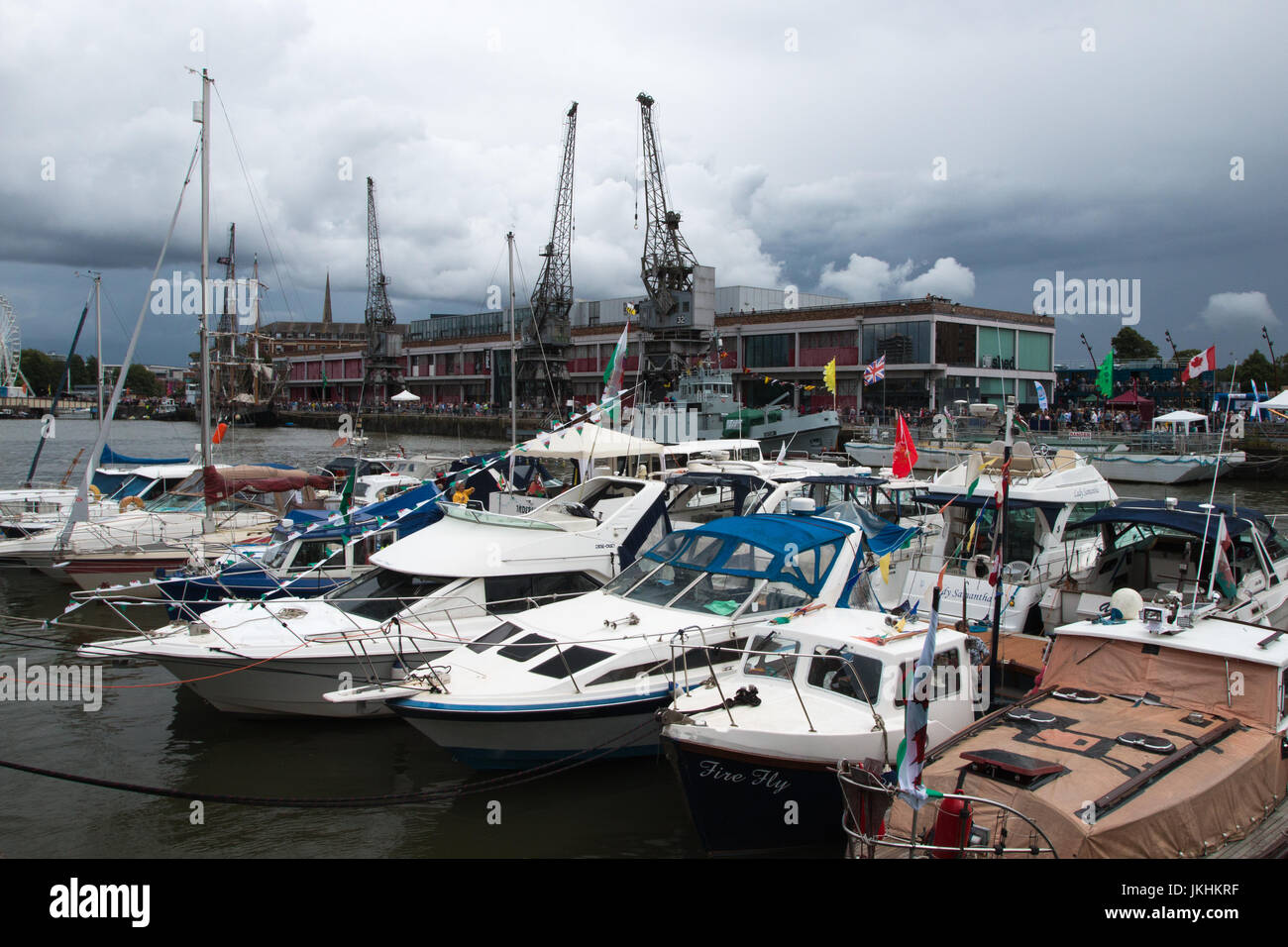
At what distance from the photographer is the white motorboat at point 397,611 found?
11664 millimetres

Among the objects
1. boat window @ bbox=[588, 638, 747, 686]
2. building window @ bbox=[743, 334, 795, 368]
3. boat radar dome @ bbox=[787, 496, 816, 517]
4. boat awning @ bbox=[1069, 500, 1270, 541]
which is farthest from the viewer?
building window @ bbox=[743, 334, 795, 368]

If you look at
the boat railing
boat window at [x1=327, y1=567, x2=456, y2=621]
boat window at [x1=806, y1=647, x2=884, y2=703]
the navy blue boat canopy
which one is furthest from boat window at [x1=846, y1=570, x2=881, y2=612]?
boat window at [x1=327, y1=567, x2=456, y2=621]

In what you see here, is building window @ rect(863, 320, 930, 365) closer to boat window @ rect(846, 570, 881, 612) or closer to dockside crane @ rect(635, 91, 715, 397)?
dockside crane @ rect(635, 91, 715, 397)

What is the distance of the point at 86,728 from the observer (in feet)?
41.3

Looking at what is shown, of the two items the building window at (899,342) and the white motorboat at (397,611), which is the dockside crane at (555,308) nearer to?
the building window at (899,342)

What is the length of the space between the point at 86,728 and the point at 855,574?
11457mm

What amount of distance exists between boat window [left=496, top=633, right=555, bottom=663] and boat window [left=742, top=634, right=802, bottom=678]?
2.55 metres

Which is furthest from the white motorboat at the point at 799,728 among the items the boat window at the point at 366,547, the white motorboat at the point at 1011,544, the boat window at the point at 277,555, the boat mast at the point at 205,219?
the boat mast at the point at 205,219

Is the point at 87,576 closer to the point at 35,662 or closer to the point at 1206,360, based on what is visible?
the point at 35,662

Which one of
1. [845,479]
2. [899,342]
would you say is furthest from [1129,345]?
[845,479]

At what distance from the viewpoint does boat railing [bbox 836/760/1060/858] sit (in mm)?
6121

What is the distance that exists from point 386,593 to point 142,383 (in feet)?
599

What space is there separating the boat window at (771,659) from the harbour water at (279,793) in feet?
6.51
